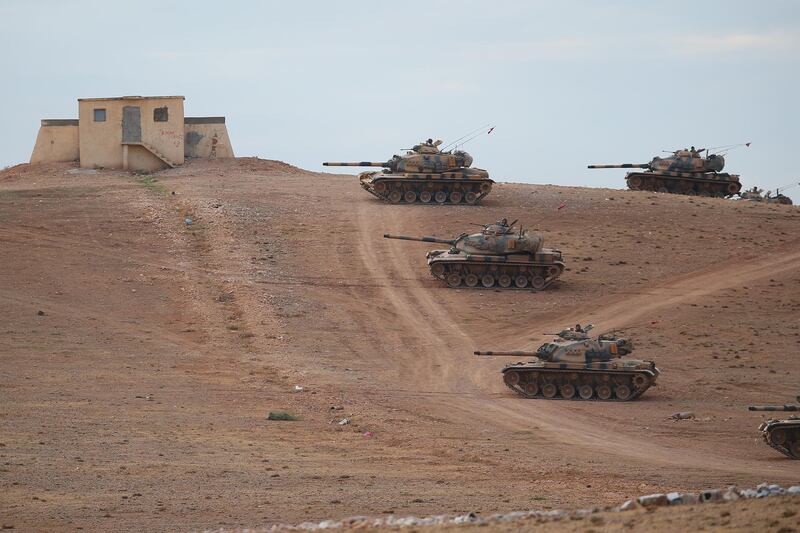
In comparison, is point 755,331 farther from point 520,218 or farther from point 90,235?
point 90,235

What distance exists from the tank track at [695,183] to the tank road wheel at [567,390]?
2820 cm

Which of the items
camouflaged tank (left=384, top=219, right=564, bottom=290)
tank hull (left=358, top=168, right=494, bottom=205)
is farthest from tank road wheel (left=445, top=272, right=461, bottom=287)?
tank hull (left=358, top=168, right=494, bottom=205)

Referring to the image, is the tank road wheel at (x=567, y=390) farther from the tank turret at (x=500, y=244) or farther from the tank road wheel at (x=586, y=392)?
the tank turret at (x=500, y=244)

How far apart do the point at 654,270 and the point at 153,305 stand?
16.2m

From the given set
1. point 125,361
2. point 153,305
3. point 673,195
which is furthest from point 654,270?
point 125,361

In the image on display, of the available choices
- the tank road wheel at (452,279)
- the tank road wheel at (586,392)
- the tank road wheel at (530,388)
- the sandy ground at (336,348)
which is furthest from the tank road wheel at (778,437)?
the tank road wheel at (452,279)

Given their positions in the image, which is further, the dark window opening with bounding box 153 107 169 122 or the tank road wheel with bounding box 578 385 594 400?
the dark window opening with bounding box 153 107 169 122

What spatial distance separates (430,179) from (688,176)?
12337mm

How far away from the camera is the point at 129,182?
5503 centimetres

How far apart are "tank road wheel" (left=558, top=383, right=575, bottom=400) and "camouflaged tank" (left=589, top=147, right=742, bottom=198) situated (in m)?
28.2

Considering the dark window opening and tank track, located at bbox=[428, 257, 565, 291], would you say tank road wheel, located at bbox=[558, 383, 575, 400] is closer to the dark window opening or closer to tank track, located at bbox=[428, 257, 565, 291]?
tank track, located at bbox=[428, 257, 565, 291]

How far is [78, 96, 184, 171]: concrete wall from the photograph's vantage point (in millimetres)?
58438

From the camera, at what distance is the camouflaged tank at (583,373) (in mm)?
29938

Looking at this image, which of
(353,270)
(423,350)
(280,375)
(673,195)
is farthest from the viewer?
(673,195)
